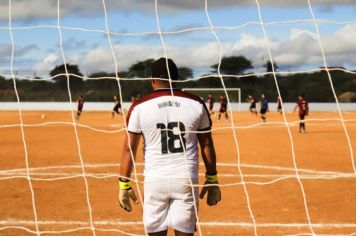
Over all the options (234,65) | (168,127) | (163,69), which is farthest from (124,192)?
(234,65)

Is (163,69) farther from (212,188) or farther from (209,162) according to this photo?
(212,188)

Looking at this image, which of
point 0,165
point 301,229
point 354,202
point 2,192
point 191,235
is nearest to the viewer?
point 191,235

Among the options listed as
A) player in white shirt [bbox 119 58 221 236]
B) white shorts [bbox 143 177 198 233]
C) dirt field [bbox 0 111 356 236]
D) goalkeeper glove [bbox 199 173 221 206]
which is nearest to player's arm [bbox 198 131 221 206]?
goalkeeper glove [bbox 199 173 221 206]

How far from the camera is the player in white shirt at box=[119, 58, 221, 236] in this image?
179 inches

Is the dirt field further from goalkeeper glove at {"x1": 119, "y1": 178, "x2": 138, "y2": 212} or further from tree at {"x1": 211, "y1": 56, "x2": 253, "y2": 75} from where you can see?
tree at {"x1": 211, "y1": 56, "x2": 253, "y2": 75}

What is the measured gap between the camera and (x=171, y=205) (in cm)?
460

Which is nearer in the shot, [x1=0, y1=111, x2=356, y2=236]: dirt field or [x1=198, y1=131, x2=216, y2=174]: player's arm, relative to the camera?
[x1=198, y1=131, x2=216, y2=174]: player's arm

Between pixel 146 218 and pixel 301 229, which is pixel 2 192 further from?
pixel 146 218

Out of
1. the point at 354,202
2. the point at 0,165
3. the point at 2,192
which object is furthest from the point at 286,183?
the point at 0,165

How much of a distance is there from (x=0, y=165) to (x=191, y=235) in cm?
1002

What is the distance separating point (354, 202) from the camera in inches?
364

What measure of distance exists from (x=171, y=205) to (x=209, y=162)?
468mm

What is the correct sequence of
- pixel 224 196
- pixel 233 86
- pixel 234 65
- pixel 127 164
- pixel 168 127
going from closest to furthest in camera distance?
pixel 168 127 < pixel 127 164 < pixel 224 196 < pixel 234 65 < pixel 233 86

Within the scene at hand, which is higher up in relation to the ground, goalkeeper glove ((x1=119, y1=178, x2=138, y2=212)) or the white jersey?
the white jersey
